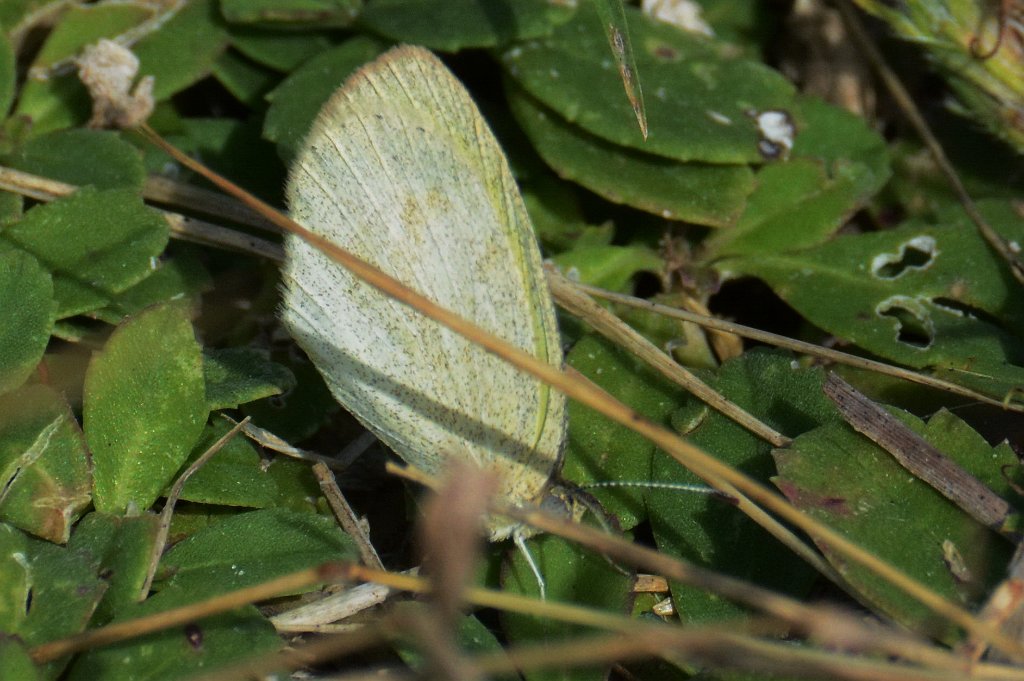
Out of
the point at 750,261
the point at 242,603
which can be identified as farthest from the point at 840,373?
the point at 242,603

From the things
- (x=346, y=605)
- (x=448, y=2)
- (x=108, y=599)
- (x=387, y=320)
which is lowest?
(x=346, y=605)

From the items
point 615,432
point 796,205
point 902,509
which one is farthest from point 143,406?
point 796,205

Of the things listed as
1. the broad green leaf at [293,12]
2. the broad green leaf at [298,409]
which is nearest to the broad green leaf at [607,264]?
the broad green leaf at [298,409]

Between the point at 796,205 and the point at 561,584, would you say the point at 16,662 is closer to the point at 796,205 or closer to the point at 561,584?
the point at 561,584

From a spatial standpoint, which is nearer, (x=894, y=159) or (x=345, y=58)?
(x=345, y=58)

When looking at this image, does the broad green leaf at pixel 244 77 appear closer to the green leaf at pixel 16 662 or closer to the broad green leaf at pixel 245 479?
the broad green leaf at pixel 245 479

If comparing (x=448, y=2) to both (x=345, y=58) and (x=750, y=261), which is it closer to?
(x=345, y=58)

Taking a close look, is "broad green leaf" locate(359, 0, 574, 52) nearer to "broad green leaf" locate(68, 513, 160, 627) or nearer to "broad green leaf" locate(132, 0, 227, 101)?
"broad green leaf" locate(132, 0, 227, 101)
